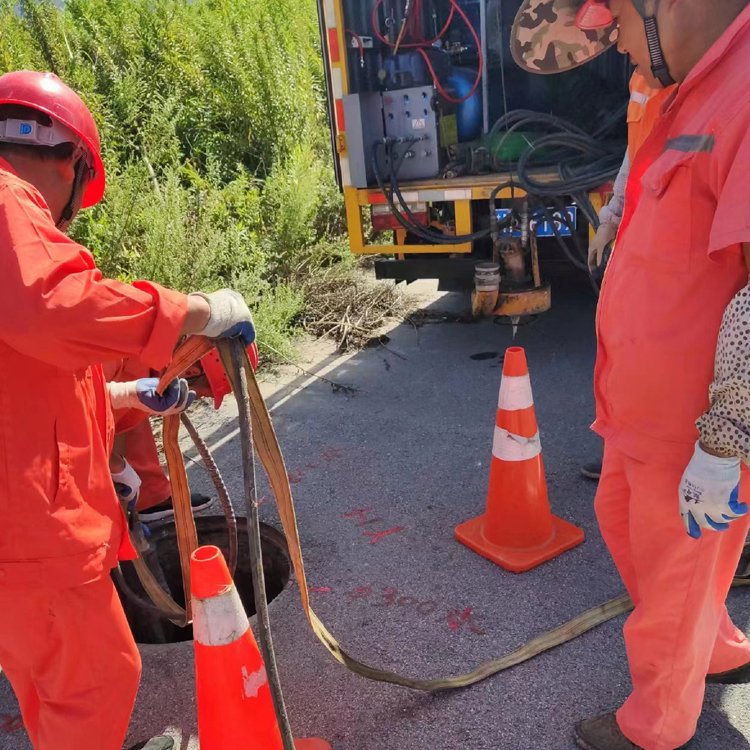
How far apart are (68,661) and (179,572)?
5.49 ft

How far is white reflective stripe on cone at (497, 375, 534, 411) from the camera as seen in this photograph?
2984 millimetres

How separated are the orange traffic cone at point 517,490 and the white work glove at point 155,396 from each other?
4.29 ft

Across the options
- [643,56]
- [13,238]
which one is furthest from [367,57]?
[13,238]

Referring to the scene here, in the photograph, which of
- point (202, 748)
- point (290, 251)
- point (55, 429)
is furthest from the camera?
point (290, 251)

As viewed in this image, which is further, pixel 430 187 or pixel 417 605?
pixel 430 187

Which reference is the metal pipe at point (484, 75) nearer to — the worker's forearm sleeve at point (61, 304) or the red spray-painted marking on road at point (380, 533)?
the red spray-painted marking on road at point (380, 533)

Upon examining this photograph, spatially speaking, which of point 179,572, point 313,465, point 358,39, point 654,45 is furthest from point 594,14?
point 358,39

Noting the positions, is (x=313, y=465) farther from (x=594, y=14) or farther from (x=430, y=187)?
(x=594, y=14)

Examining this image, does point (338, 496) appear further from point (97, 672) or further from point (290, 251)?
point (290, 251)

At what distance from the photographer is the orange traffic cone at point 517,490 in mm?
2963

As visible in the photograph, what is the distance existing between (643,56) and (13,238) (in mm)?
1454

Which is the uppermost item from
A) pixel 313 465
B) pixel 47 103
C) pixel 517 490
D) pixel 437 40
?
pixel 437 40

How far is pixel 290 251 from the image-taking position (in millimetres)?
6535

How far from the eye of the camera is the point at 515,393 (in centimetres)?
298
